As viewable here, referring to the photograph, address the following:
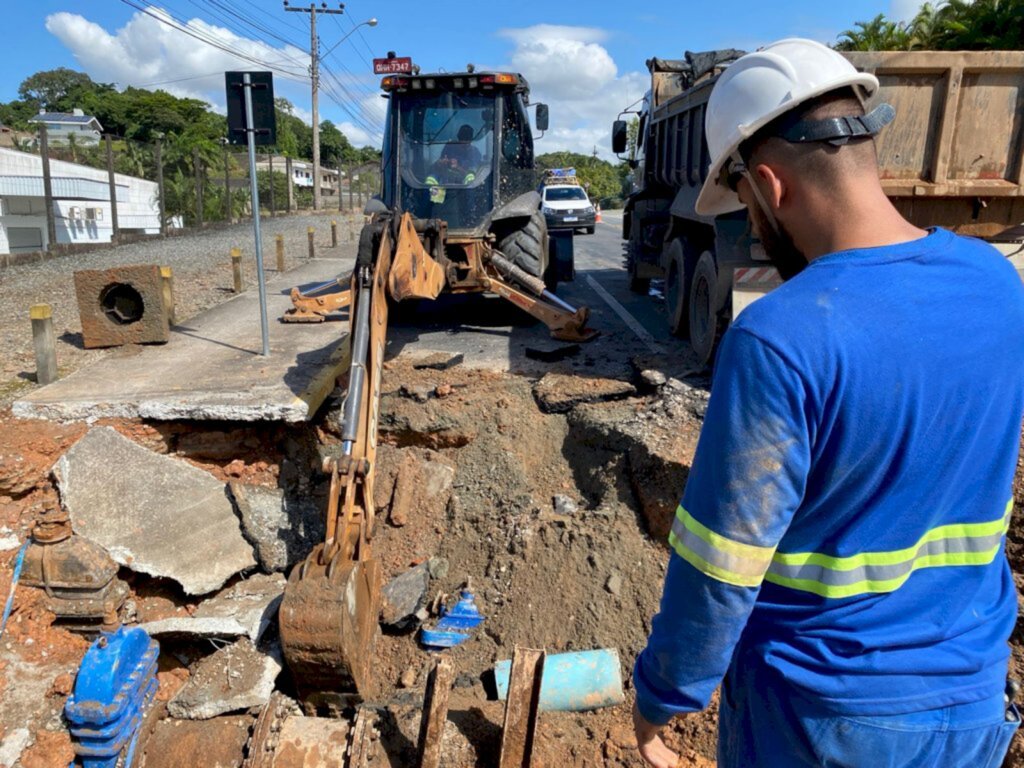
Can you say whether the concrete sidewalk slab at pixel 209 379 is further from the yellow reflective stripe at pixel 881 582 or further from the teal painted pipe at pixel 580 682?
the yellow reflective stripe at pixel 881 582

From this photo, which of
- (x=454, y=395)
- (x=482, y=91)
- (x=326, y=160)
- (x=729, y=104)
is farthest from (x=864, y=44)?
(x=326, y=160)

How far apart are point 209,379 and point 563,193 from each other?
59.6ft

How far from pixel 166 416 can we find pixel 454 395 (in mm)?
2177

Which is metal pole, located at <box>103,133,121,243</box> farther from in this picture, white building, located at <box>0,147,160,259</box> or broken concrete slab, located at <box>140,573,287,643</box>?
broken concrete slab, located at <box>140,573,287,643</box>

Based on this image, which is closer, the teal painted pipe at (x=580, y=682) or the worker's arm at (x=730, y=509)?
the worker's arm at (x=730, y=509)

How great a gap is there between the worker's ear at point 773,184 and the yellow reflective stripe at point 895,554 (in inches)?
26.0

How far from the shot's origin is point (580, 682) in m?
3.76

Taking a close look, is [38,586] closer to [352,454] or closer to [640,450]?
[352,454]

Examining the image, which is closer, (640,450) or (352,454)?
(352,454)

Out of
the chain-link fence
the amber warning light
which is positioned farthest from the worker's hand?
the chain-link fence

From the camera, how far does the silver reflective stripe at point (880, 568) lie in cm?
135

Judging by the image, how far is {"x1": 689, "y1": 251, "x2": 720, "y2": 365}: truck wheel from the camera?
21.7ft

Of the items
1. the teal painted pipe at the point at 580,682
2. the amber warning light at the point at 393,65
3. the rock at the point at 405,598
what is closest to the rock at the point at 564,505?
the rock at the point at 405,598

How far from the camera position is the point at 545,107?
10125 mm
